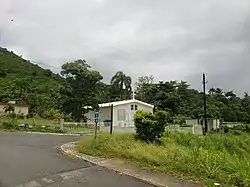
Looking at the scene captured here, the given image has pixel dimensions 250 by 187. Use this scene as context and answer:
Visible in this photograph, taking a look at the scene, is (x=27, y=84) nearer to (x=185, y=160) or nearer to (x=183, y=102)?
(x=183, y=102)

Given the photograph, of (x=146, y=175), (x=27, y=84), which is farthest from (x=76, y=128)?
(x=146, y=175)

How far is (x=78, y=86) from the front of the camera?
144 ft

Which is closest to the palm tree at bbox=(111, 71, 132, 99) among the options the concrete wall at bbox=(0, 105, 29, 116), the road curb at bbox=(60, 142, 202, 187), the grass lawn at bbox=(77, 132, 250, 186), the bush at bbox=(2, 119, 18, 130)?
the concrete wall at bbox=(0, 105, 29, 116)

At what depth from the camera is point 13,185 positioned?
906 cm

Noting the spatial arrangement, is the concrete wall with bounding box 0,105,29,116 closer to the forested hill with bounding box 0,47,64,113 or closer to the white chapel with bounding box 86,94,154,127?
the forested hill with bounding box 0,47,64,113

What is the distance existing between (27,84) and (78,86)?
52.5 ft

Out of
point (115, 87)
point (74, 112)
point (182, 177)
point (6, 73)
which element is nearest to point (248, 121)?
point (115, 87)

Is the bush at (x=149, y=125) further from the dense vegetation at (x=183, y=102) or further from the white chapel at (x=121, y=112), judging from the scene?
the dense vegetation at (x=183, y=102)

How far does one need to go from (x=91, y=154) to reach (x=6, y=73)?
4825 cm

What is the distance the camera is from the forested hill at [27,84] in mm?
51594

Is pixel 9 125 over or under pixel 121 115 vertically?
under

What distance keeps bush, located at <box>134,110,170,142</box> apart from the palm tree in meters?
35.3

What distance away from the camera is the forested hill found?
51.6 m

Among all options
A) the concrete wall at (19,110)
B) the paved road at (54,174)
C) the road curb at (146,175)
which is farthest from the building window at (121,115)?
the paved road at (54,174)
